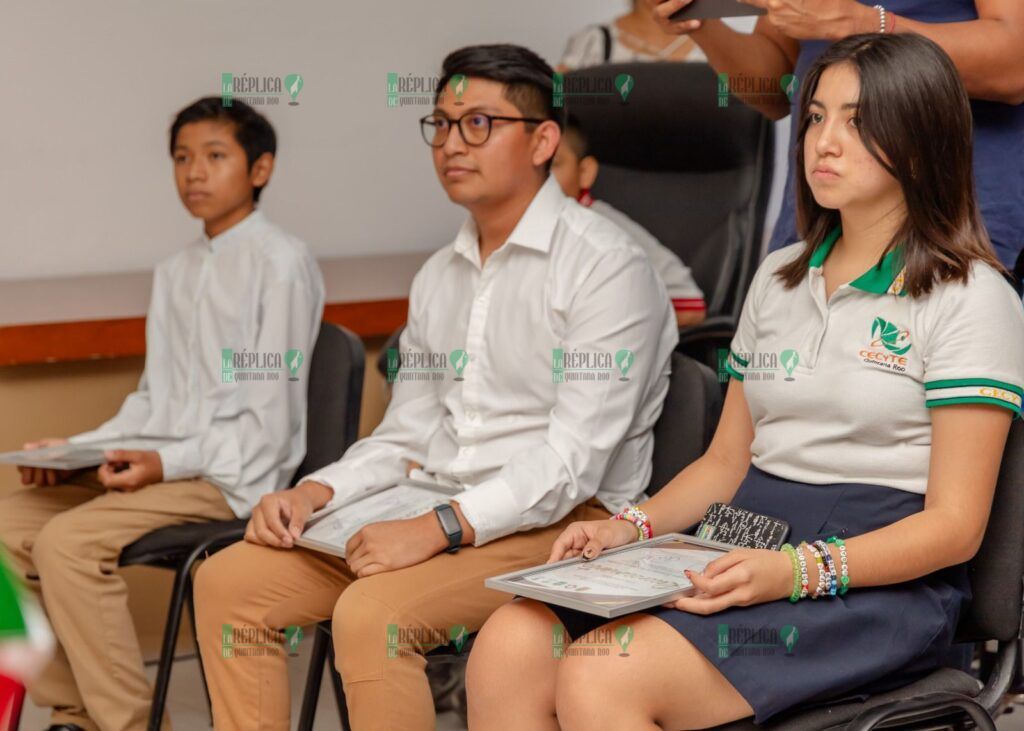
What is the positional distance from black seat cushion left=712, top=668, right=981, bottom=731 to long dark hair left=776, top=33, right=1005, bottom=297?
44 cm

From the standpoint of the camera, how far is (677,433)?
6.54ft

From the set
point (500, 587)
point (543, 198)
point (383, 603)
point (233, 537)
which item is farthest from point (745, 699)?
point (233, 537)

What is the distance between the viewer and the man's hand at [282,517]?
2.03 metres

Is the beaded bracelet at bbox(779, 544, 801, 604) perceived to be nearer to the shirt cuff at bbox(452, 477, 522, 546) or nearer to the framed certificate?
the framed certificate

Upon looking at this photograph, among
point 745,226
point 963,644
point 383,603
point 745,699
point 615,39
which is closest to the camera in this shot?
point 745,699

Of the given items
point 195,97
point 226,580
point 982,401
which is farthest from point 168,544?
point 195,97

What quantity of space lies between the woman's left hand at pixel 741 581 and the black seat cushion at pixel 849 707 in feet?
0.41

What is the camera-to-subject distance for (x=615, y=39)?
3.60m

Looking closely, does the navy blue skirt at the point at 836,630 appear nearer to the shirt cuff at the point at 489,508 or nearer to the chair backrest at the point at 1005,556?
the chair backrest at the point at 1005,556

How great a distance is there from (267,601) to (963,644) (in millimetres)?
1012

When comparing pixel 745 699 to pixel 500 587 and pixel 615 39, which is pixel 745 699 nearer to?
pixel 500 587

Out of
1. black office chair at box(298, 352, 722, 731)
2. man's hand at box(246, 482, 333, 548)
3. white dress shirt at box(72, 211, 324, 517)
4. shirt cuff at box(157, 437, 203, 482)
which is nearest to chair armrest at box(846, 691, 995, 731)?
black office chair at box(298, 352, 722, 731)

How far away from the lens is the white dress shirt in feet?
8.18

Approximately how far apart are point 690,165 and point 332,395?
4.06ft
